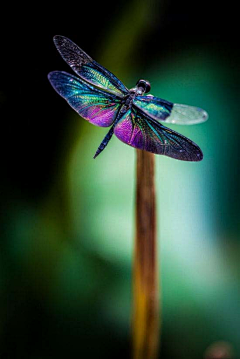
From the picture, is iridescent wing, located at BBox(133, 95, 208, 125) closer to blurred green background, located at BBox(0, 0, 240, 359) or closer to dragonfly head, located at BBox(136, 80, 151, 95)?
dragonfly head, located at BBox(136, 80, 151, 95)

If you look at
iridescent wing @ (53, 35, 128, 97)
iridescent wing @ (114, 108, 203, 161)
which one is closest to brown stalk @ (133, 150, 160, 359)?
iridescent wing @ (114, 108, 203, 161)

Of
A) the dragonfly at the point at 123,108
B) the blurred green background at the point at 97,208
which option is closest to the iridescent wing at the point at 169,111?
the dragonfly at the point at 123,108

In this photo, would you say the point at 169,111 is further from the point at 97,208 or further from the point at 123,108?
the point at 97,208

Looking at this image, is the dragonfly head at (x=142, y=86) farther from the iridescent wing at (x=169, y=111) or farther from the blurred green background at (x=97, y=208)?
the blurred green background at (x=97, y=208)

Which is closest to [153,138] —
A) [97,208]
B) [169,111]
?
[169,111]

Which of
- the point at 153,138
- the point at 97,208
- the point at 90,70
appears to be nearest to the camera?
the point at 153,138

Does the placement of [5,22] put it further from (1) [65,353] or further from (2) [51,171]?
(1) [65,353]
